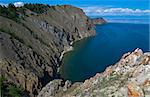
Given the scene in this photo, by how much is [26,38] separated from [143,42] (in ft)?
114

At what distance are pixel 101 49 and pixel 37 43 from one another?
20.7 m

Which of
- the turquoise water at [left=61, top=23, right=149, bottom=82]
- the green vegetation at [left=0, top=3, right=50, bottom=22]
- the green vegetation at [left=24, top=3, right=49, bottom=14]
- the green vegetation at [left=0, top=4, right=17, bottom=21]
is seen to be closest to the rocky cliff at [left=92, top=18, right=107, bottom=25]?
the turquoise water at [left=61, top=23, right=149, bottom=82]

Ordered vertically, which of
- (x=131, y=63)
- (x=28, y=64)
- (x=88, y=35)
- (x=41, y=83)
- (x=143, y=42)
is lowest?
(x=131, y=63)

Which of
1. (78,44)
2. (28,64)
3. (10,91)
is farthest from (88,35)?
(10,91)

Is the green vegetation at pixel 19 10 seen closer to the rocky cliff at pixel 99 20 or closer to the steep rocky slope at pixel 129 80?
the rocky cliff at pixel 99 20

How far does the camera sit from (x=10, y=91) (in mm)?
33094

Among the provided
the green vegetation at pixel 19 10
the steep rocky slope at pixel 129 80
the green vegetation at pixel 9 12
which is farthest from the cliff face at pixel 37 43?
the steep rocky slope at pixel 129 80

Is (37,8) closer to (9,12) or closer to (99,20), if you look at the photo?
(9,12)

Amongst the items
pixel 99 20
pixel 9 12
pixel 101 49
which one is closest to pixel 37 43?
pixel 9 12

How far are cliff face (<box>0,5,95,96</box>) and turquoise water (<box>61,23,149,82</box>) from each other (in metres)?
2.49

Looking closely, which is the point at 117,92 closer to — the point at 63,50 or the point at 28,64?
the point at 28,64

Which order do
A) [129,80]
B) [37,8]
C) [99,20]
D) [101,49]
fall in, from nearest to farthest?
[129,80] < [101,49] < [37,8] < [99,20]

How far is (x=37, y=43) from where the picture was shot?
7312 cm

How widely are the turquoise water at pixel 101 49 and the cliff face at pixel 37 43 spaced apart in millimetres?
2490
